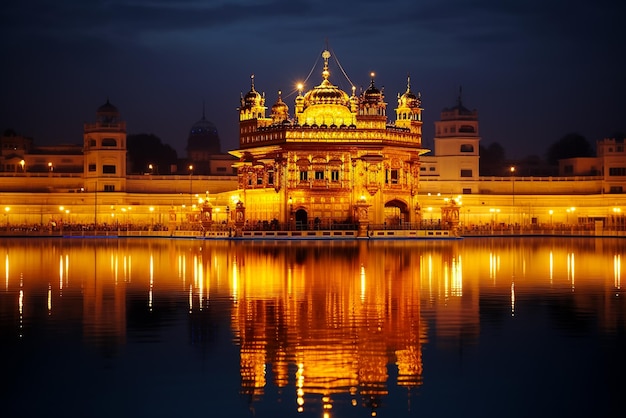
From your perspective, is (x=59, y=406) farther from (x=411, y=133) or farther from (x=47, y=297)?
(x=411, y=133)

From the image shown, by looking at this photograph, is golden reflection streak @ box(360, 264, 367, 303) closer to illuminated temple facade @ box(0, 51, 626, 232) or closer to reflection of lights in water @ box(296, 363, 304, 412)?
reflection of lights in water @ box(296, 363, 304, 412)

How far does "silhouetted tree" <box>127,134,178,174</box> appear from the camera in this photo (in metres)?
132

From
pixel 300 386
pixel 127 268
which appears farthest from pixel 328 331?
pixel 127 268

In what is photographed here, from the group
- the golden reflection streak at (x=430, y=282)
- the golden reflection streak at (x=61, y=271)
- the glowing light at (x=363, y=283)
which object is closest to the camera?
the golden reflection streak at (x=430, y=282)

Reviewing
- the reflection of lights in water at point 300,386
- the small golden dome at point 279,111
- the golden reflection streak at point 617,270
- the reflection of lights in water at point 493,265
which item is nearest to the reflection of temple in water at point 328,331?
the reflection of lights in water at point 300,386

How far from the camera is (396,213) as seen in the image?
8188 cm

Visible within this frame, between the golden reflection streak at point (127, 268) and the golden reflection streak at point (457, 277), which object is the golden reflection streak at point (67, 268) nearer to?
the golden reflection streak at point (127, 268)

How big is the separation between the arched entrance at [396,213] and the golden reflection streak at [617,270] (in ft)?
103

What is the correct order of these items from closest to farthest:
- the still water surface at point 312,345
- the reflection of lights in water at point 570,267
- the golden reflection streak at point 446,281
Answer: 1. the still water surface at point 312,345
2. the golden reflection streak at point 446,281
3. the reflection of lights in water at point 570,267

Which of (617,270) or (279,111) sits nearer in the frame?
(617,270)

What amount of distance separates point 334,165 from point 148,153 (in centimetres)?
6062

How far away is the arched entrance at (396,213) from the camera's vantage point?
78.9 m

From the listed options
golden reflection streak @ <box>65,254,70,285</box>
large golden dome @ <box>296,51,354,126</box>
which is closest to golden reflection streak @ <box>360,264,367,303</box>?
golden reflection streak @ <box>65,254,70,285</box>

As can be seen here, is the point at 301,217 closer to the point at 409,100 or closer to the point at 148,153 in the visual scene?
the point at 409,100
